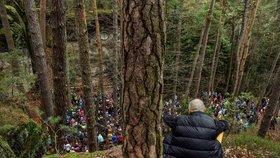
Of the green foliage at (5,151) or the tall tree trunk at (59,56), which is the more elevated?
the tall tree trunk at (59,56)

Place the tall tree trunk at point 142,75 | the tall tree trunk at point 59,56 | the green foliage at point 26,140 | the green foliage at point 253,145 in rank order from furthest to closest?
the green foliage at point 253,145
the tall tree trunk at point 59,56
the green foliage at point 26,140
the tall tree trunk at point 142,75

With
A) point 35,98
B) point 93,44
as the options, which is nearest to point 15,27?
point 35,98

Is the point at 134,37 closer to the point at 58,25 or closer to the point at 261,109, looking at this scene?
the point at 58,25

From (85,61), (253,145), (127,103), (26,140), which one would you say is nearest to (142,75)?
(127,103)

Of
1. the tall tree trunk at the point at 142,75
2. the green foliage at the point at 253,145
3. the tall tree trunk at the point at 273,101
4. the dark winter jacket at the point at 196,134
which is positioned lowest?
the green foliage at the point at 253,145

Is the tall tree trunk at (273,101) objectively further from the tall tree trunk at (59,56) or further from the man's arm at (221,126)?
the tall tree trunk at (59,56)

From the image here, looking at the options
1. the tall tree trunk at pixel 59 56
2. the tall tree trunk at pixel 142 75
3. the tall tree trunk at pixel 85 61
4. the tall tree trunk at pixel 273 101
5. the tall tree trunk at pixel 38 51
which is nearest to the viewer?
the tall tree trunk at pixel 142 75

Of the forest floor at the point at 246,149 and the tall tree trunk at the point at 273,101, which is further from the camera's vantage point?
the tall tree trunk at the point at 273,101

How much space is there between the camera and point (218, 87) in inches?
883

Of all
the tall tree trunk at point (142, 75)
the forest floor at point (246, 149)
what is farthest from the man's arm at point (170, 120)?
the forest floor at point (246, 149)

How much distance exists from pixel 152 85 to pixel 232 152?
484cm

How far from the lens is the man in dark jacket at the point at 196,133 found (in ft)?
9.04

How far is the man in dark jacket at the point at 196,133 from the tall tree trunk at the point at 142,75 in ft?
2.98

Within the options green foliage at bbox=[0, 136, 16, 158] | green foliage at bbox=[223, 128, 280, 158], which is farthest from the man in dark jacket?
green foliage at bbox=[223, 128, 280, 158]
